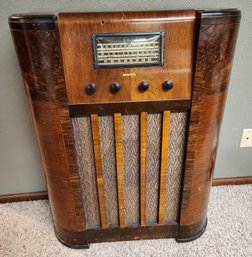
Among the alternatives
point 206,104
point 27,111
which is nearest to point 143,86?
point 206,104

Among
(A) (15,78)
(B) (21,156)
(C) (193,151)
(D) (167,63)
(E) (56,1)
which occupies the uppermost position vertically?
(E) (56,1)

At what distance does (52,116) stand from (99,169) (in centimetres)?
23

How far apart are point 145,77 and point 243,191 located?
35.3 inches

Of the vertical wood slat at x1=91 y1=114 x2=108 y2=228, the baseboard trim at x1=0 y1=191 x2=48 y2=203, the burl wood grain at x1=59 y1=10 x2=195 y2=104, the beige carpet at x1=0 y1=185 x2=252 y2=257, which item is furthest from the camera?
the baseboard trim at x1=0 y1=191 x2=48 y2=203

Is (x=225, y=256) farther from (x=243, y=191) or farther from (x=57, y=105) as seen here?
(x=57, y=105)

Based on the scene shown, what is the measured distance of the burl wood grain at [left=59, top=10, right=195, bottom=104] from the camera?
2.13 ft

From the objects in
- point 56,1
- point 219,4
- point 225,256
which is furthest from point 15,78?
point 225,256

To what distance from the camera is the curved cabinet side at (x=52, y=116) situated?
2.15 ft

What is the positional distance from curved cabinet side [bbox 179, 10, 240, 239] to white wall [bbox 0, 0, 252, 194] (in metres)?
0.30

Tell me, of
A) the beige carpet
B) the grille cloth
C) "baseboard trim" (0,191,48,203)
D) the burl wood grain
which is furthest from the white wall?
the grille cloth

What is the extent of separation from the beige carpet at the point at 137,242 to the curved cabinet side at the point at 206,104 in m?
0.11

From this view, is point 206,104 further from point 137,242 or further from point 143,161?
point 137,242

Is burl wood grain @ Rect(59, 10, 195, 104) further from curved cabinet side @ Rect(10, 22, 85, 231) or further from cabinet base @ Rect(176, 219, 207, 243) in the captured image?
cabinet base @ Rect(176, 219, 207, 243)

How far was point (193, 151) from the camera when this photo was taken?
82 cm
